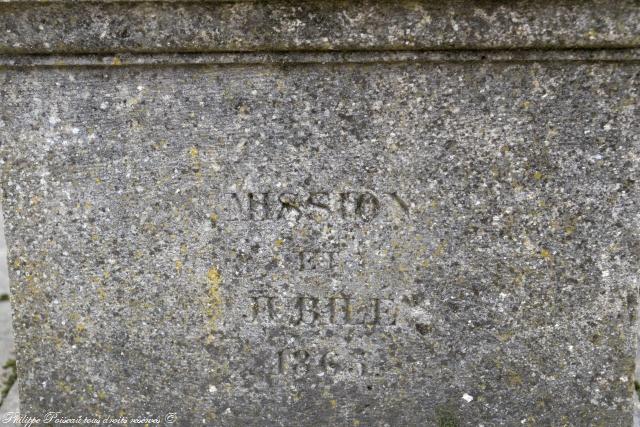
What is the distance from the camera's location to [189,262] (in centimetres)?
203

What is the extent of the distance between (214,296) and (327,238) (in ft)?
1.30

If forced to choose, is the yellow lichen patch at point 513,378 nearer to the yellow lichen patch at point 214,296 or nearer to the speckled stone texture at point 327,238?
the speckled stone texture at point 327,238

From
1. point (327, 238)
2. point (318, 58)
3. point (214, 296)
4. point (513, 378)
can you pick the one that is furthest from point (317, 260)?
point (513, 378)

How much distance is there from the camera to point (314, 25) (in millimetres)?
1742

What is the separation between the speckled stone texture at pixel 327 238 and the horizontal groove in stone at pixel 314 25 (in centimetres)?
5

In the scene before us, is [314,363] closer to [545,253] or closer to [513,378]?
[513,378]

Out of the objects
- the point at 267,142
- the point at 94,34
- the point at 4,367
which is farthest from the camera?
the point at 4,367

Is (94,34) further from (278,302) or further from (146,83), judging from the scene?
(278,302)

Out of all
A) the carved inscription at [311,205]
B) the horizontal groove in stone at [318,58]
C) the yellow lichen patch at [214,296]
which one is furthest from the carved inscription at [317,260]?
the horizontal groove in stone at [318,58]

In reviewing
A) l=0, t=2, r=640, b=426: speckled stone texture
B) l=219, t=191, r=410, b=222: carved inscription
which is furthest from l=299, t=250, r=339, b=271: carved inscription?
l=219, t=191, r=410, b=222: carved inscription

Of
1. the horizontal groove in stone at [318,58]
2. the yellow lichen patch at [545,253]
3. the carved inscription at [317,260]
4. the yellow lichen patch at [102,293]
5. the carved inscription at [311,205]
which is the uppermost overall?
the horizontal groove in stone at [318,58]

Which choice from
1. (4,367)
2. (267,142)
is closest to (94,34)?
(267,142)

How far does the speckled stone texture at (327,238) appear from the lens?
185cm

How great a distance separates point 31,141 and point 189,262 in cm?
57
